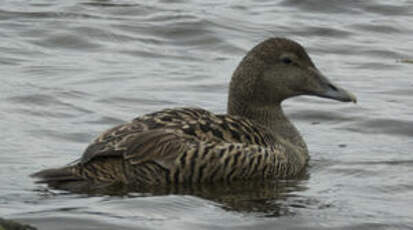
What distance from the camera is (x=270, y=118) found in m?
10.5

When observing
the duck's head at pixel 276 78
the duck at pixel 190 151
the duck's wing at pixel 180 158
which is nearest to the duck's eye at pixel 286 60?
the duck's head at pixel 276 78

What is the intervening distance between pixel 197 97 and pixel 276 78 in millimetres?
2783

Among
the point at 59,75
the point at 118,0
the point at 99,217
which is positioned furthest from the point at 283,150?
the point at 118,0

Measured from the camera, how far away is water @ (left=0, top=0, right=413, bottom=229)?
8.57 meters

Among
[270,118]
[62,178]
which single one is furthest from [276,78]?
[62,178]

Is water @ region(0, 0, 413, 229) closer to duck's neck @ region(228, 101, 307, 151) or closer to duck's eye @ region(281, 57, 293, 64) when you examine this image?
duck's neck @ region(228, 101, 307, 151)

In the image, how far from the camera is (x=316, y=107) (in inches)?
510

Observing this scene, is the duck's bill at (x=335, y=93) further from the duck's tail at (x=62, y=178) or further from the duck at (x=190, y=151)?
the duck's tail at (x=62, y=178)

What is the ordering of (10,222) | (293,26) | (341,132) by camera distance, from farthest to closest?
(293,26), (341,132), (10,222)

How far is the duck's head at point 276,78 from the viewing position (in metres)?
10.4

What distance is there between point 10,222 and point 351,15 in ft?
40.3

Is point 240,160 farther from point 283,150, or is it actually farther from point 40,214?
point 40,214

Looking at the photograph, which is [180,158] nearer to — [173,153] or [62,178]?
[173,153]

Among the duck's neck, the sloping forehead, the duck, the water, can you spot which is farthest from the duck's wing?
the sloping forehead
